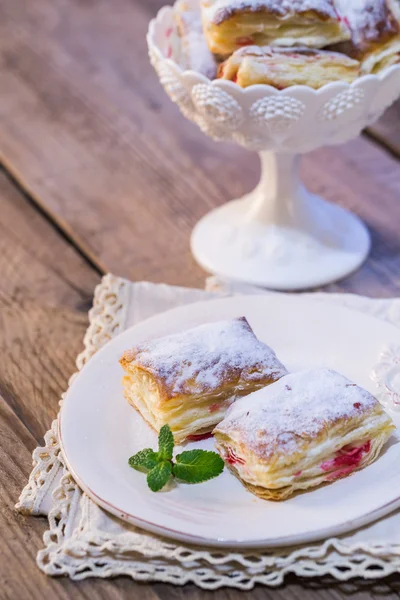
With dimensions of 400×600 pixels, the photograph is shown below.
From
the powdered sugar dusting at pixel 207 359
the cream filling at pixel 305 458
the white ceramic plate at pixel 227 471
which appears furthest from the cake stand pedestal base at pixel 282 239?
the cream filling at pixel 305 458

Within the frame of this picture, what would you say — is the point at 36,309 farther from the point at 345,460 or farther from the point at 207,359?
the point at 345,460

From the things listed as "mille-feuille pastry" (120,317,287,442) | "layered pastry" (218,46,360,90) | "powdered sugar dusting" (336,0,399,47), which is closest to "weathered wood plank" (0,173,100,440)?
"mille-feuille pastry" (120,317,287,442)

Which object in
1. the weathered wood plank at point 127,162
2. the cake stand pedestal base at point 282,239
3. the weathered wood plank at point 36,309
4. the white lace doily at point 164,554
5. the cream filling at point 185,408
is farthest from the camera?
the weathered wood plank at point 127,162

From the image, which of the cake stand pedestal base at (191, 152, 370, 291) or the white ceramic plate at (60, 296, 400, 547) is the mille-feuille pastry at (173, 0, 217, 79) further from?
the white ceramic plate at (60, 296, 400, 547)

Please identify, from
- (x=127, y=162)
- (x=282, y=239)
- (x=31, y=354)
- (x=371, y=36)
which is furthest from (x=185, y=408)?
(x=127, y=162)

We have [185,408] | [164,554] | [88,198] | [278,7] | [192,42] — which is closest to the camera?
[164,554]

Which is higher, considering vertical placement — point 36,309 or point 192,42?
point 192,42

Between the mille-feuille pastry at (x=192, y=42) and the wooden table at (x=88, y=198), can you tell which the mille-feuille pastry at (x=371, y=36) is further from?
the wooden table at (x=88, y=198)
